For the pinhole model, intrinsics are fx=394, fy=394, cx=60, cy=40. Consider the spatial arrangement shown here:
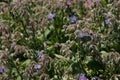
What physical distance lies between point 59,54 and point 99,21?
0.66m

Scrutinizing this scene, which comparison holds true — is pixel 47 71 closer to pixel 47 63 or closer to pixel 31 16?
pixel 47 63

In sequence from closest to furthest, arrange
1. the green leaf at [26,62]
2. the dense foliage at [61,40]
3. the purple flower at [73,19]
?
1. the dense foliage at [61,40]
2. the green leaf at [26,62]
3. the purple flower at [73,19]

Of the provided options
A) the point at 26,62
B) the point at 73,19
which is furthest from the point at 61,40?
the point at 26,62

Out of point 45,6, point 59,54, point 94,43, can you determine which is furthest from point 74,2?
point 94,43

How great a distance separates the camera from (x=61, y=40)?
17.3 feet

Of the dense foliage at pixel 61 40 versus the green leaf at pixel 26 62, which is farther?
the green leaf at pixel 26 62

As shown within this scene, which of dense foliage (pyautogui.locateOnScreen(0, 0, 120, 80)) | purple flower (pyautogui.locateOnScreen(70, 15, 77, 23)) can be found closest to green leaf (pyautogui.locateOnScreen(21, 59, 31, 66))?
dense foliage (pyautogui.locateOnScreen(0, 0, 120, 80))

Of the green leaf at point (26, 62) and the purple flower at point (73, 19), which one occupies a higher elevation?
the purple flower at point (73, 19)

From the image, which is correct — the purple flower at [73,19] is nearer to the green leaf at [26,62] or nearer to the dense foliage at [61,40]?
the dense foliage at [61,40]

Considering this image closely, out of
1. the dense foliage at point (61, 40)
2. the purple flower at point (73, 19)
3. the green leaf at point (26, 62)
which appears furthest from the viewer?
the purple flower at point (73, 19)

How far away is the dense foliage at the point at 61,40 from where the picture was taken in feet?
13.8

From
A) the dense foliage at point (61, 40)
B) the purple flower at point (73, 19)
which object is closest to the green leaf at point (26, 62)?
the dense foliage at point (61, 40)

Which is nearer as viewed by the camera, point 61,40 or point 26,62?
point 26,62

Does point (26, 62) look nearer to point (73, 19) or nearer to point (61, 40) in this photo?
point (61, 40)
